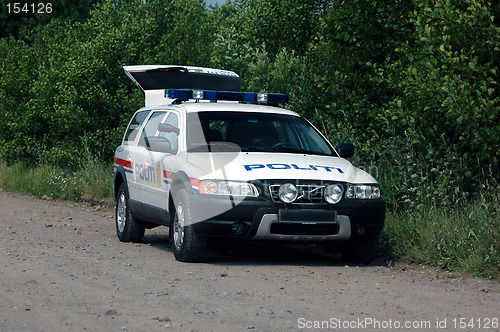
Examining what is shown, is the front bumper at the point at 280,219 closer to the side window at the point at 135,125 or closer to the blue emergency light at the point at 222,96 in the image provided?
the blue emergency light at the point at 222,96

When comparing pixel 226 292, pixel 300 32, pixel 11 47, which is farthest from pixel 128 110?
pixel 226 292

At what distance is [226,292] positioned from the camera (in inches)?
323

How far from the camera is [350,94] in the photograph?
45.4 feet

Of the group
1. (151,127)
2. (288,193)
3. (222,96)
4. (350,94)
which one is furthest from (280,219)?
(350,94)

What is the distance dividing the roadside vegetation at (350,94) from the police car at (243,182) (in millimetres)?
1004

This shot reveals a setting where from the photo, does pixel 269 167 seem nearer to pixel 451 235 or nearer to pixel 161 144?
pixel 161 144

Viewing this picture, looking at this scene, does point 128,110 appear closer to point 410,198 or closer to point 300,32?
point 300,32

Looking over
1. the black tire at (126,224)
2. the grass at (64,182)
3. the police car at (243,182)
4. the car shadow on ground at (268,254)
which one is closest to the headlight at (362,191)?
the police car at (243,182)

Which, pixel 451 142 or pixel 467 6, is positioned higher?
pixel 467 6

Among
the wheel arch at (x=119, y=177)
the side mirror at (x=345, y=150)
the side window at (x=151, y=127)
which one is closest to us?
the side mirror at (x=345, y=150)

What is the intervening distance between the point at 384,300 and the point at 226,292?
141 cm

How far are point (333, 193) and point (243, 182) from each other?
1.01 meters

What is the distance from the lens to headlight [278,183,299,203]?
970 cm

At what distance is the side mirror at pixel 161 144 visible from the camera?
1058 cm
